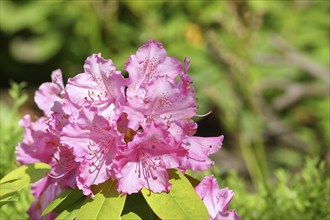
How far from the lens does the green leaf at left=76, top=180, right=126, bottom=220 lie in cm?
120

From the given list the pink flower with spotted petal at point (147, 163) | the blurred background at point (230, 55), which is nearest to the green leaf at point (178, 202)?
the pink flower with spotted petal at point (147, 163)

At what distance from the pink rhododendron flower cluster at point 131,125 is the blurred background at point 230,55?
2.95 ft

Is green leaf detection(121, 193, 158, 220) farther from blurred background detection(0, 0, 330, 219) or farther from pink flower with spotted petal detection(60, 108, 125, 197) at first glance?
blurred background detection(0, 0, 330, 219)

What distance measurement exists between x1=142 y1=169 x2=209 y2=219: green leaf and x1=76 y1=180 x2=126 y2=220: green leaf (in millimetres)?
56

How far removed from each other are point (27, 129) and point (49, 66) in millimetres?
4067

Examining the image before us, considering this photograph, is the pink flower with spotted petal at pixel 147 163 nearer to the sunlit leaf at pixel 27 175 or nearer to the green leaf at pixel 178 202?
the green leaf at pixel 178 202

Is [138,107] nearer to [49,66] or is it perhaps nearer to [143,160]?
[143,160]

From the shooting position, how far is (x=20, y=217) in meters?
1.84

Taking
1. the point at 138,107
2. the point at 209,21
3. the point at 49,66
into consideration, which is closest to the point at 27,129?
the point at 138,107

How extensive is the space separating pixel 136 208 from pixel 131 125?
0.61 ft

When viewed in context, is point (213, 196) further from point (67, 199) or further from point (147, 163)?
point (67, 199)

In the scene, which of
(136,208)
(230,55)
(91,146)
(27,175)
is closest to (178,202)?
(136,208)

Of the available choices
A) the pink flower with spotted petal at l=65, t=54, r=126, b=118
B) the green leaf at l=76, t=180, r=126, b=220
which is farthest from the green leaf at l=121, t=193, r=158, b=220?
the pink flower with spotted petal at l=65, t=54, r=126, b=118

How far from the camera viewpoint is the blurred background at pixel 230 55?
2941mm
